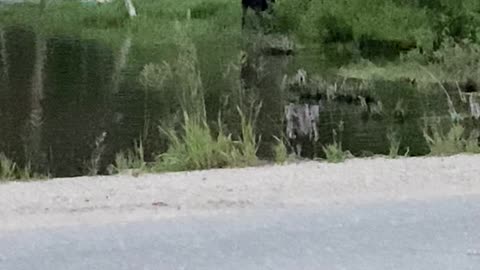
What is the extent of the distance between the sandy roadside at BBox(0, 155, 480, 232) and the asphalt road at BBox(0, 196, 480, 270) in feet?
1.45

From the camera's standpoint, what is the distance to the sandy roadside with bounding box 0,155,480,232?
30.3 feet

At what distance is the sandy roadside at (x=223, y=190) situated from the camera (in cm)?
924

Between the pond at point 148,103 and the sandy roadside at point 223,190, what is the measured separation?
6.47 ft

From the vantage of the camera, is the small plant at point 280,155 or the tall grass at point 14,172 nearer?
the tall grass at point 14,172

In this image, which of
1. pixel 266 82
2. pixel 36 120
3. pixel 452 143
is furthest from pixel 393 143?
pixel 266 82

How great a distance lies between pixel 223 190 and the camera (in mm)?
10219

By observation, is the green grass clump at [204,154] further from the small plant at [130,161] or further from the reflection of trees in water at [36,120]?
the reflection of trees in water at [36,120]

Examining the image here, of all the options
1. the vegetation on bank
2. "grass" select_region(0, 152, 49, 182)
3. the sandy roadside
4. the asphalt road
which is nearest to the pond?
the vegetation on bank

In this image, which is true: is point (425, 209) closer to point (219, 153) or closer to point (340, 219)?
point (340, 219)

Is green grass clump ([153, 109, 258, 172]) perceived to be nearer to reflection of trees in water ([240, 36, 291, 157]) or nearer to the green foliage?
reflection of trees in water ([240, 36, 291, 157])

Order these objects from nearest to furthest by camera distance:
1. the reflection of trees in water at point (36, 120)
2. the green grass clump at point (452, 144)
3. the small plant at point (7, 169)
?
the small plant at point (7, 169) < the green grass clump at point (452, 144) < the reflection of trees in water at point (36, 120)

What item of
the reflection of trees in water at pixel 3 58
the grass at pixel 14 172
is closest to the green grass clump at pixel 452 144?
the grass at pixel 14 172

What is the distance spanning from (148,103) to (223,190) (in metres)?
9.28

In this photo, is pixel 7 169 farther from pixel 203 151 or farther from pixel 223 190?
pixel 223 190
